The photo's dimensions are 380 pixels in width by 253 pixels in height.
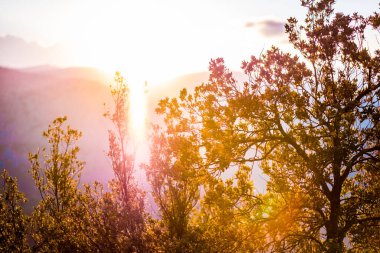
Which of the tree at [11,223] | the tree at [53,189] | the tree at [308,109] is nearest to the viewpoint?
the tree at [308,109]

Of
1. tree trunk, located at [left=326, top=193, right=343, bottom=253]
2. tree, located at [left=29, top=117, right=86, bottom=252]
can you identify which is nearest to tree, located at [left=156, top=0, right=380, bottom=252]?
tree trunk, located at [left=326, top=193, right=343, bottom=253]

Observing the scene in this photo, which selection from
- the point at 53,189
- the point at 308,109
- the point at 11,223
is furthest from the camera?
the point at 53,189

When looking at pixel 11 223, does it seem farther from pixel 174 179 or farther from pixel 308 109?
pixel 308 109

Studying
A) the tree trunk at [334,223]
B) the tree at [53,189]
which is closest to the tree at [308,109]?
the tree trunk at [334,223]

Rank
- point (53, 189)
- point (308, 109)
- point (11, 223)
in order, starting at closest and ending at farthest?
point (308, 109) → point (11, 223) → point (53, 189)

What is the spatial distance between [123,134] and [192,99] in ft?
15.6

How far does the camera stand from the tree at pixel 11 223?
14844 mm

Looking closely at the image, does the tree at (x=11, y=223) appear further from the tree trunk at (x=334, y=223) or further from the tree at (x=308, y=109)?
the tree trunk at (x=334, y=223)

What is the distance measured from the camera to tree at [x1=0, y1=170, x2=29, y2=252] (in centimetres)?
1484

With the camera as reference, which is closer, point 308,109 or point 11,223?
point 308,109

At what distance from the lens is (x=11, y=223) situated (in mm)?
15367

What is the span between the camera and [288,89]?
36.6ft

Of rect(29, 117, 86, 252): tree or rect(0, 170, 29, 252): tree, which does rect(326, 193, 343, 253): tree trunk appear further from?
rect(0, 170, 29, 252): tree

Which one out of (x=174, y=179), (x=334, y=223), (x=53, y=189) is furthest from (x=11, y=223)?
(x=334, y=223)
